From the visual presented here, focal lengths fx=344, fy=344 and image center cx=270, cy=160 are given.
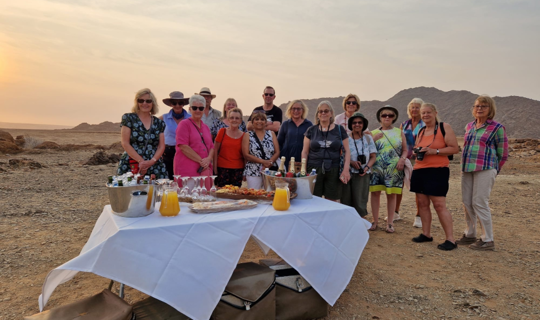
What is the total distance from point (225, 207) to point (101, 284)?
193 centimetres

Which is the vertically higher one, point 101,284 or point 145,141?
point 145,141

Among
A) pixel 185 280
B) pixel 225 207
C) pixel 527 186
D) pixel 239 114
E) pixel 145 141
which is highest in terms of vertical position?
pixel 239 114

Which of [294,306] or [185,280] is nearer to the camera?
[185,280]

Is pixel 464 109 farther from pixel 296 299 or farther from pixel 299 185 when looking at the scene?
pixel 296 299

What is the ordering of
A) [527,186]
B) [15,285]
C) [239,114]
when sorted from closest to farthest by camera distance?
[15,285] < [239,114] < [527,186]

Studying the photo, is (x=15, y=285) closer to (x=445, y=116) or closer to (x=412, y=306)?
(x=412, y=306)

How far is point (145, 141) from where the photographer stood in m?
4.14

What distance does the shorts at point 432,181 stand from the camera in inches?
183

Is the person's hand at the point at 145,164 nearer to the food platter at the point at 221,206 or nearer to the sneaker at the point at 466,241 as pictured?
the food platter at the point at 221,206

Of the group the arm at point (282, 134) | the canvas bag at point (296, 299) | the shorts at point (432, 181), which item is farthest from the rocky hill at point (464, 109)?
the canvas bag at point (296, 299)

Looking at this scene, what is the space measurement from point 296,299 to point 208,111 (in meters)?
3.74

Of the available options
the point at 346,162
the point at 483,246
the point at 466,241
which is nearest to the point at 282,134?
the point at 346,162

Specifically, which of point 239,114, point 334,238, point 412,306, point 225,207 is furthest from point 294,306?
point 239,114

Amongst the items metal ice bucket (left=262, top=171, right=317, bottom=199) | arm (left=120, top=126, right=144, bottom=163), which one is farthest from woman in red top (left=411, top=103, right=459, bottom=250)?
arm (left=120, top=126, right=144, bottom=163)
